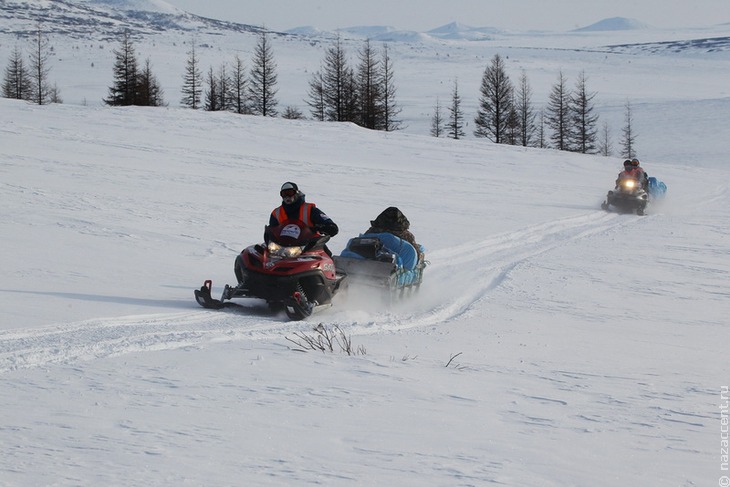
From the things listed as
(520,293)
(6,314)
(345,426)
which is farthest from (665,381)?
(6,314)

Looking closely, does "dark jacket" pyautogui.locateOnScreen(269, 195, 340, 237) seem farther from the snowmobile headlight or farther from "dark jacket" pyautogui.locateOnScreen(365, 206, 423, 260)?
"dark jacket" pyautogui.locateOnScreen(365, 206, 423, 260)

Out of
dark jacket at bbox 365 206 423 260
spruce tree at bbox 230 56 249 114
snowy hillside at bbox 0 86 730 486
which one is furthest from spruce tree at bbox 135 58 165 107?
dark jacket at bbox 365 206 423 260

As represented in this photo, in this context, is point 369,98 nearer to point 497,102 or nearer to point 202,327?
point 497,102

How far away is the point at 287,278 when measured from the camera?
356 inches

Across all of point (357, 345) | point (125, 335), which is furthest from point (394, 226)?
point (125, 335)

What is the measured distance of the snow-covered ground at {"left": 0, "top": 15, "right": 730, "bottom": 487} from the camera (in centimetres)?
425

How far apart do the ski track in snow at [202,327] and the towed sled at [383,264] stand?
0.29 m

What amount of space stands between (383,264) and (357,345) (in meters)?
2.69

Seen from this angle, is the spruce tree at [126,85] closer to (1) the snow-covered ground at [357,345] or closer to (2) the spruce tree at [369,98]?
(2) the spruce tree at [369,98]

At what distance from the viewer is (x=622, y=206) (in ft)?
74.6

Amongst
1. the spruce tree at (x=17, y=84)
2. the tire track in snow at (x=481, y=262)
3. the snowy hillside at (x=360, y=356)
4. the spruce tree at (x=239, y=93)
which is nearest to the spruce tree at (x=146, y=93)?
the spruce tree at (x=239, y=93)

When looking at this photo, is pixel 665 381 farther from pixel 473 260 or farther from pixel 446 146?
pixel 446 146

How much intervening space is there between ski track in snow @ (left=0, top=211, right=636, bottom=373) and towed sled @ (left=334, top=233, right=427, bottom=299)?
292mm

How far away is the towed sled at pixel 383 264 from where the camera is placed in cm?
1004
